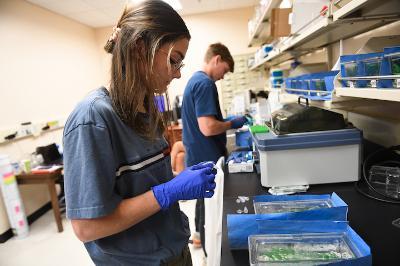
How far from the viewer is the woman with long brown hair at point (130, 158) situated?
647 millimetres

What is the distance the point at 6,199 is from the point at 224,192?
8.73 feet

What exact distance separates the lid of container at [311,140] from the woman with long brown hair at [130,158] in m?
0.42

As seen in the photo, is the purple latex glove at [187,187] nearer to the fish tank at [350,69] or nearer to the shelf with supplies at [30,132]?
the fish tank at [350,69]

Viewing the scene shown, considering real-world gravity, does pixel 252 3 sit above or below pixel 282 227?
above

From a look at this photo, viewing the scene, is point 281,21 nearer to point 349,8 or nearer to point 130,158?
point 349,8

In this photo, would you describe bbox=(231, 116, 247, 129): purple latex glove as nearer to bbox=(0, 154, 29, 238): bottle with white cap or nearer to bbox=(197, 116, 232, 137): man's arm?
bbox=(197, 116, 232, 137): man's arm

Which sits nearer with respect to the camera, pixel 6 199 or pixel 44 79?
pixel 6 199

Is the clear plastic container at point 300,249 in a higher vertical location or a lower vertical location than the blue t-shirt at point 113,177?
lower

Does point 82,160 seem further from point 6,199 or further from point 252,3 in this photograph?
point 252,3

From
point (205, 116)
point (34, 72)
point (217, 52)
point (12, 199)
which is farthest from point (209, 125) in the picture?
point (34, 72)

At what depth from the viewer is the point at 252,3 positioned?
4602 mm

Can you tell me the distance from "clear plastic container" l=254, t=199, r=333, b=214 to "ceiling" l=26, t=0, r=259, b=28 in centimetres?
343

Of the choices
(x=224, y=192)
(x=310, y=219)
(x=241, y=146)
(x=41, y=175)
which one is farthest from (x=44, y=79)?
(x=310, y=219)

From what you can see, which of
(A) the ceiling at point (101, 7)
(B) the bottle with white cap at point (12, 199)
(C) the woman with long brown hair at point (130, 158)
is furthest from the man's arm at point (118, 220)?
(A) the ceiling at point (101, 7)
